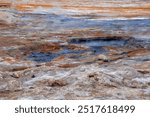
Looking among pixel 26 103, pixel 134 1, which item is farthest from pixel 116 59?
pixel 134 1

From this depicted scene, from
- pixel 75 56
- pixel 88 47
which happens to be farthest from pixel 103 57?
pixel 88 47

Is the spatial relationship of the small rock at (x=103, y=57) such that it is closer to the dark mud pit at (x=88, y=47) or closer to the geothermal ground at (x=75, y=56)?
the geothermal ground at (x=75, y=56)

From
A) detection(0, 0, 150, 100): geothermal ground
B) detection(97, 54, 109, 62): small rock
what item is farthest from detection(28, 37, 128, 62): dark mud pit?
detection(97, 54, 109, 62): small rock

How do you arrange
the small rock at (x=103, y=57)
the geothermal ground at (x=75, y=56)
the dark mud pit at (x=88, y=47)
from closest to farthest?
the geothermal ground at (x=75, y=56) → the small rock at (x=103, y=57) → the dark mud pit at (x=88, y=47)

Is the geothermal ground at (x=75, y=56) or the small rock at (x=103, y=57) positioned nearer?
the geothermal ground at (x=75, y=56)

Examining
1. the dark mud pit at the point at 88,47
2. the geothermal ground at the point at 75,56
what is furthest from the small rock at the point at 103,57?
the dark mud pit at the point at 88,47

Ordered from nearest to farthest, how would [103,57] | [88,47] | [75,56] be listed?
[103,57], [75,56], [88,47]

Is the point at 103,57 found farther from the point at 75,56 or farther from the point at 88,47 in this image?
the point at 88,47

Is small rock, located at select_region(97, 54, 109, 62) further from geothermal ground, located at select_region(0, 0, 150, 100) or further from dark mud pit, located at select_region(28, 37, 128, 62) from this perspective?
dark mud pit, located at select_region(28, 37, 128, 62)
